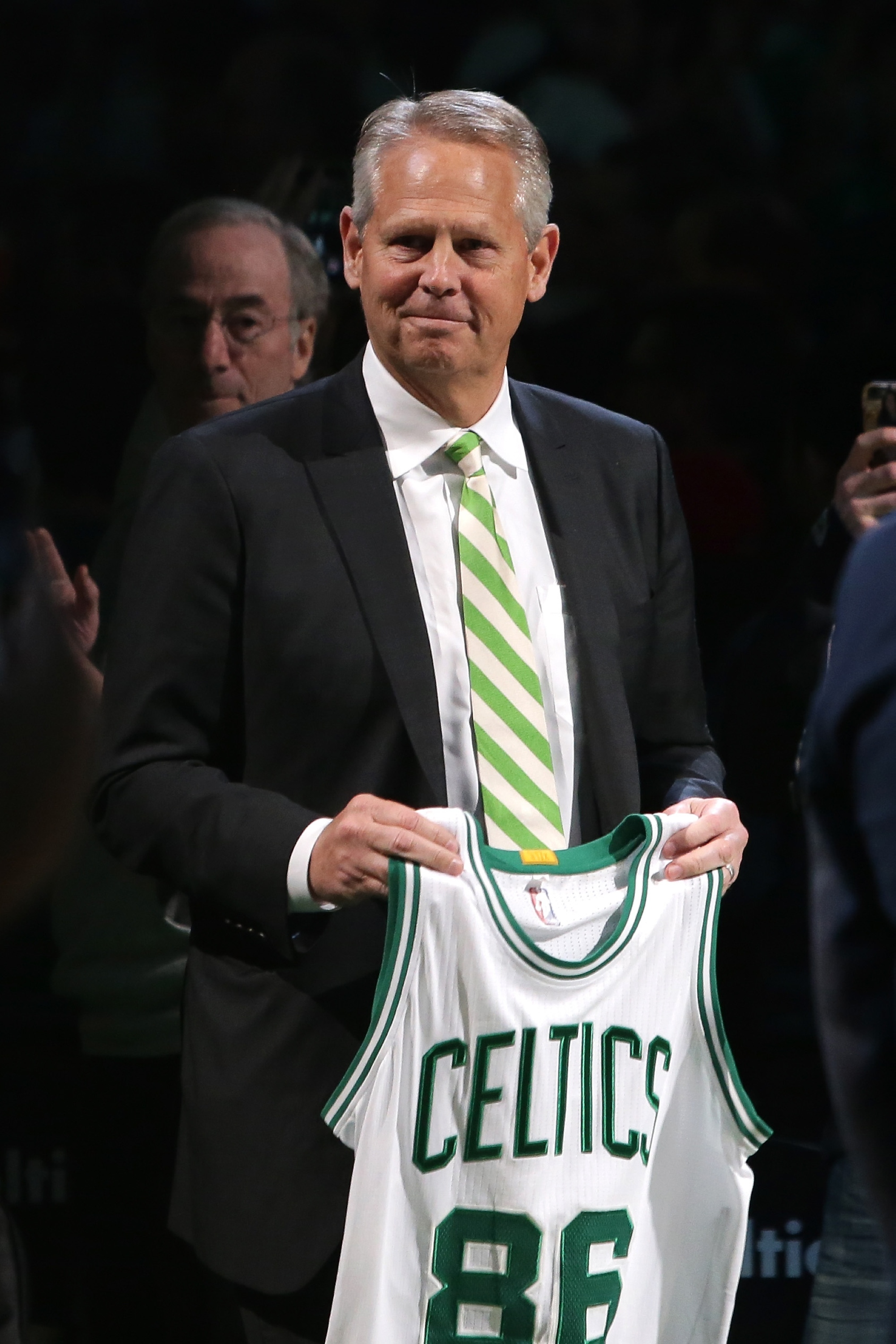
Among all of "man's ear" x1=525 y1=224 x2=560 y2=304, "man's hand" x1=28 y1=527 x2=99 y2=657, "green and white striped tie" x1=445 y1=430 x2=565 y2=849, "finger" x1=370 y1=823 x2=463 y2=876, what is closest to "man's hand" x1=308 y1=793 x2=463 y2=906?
"finger" x1=370 y1=823 x2=463 y2=876

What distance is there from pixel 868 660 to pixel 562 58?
2.09m

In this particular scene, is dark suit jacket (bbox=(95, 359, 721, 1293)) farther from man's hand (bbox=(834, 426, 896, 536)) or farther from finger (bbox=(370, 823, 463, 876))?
man's hand (bbox=(834, 426, 896, 536))

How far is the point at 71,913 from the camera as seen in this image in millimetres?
2785

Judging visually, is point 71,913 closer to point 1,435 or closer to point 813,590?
point 1,435

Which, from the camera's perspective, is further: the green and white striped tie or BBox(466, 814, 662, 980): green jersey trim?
the green and white striped tie

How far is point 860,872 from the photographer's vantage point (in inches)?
44.0

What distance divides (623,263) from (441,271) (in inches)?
38.4

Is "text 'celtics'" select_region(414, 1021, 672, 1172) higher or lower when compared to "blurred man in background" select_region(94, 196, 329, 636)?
lower

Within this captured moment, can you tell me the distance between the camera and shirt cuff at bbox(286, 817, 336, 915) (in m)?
1.90

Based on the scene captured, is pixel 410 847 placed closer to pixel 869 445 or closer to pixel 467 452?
pixel 467 452

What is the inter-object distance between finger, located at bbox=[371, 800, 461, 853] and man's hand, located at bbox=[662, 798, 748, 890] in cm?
26

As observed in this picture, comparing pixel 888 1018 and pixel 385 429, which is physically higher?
pixel 385 429

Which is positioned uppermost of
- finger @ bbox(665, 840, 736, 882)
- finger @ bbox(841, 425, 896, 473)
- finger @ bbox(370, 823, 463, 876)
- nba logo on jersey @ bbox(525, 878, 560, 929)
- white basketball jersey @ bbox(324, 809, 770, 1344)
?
finger @ bbox(841, 425, 896, 473)

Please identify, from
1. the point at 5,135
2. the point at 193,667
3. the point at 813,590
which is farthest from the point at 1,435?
the point at 813,590
